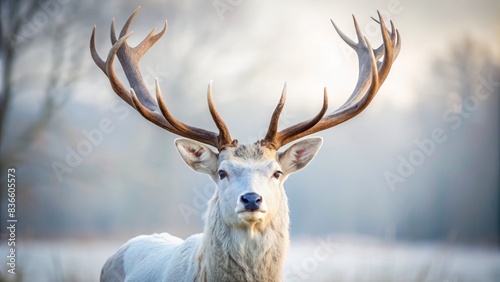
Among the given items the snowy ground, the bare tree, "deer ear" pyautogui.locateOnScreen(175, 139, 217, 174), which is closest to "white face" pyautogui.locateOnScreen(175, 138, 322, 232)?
"deer ear" pyautogui.locateOnScreen(175, 139, 217, 174)

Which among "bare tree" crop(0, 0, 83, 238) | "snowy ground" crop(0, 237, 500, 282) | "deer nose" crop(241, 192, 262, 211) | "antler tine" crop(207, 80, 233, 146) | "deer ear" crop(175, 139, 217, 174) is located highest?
"bare tree" crop(0, 0, 83, 238)

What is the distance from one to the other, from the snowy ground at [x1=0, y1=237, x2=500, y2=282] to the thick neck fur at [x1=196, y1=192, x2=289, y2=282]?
2040mm

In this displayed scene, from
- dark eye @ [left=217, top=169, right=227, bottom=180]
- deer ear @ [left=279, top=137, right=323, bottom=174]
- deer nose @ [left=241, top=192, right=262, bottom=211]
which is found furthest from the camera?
deer ear @ [left=279, top=137, right=323, bottom=174]

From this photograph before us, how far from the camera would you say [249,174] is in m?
3.61

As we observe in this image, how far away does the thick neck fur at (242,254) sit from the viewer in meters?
3.50

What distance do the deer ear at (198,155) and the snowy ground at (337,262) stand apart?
1.97 m

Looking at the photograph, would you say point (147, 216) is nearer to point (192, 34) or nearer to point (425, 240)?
point (192, 34)

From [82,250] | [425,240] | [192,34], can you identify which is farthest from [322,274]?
[192,34]

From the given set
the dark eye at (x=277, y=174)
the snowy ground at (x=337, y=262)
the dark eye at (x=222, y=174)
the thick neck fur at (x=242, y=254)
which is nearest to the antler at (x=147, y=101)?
the dark eye at (x=222, y=174)

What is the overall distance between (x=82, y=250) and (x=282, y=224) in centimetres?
325

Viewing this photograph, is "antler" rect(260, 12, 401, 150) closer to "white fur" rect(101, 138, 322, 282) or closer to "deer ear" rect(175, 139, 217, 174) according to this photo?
"white fur" rect(101, 138, 322, 282)

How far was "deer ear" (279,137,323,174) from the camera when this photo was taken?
3941mm

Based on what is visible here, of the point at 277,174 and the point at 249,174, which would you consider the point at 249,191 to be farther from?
the point at 277,174

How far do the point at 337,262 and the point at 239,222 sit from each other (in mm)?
3077
